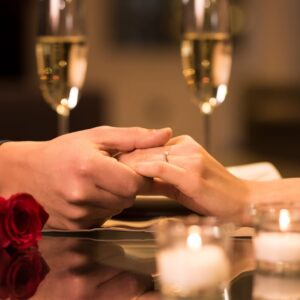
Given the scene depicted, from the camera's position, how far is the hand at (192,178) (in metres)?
1.23

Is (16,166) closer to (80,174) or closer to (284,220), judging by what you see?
(80,174)

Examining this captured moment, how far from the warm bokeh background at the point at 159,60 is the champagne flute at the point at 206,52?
5.18m

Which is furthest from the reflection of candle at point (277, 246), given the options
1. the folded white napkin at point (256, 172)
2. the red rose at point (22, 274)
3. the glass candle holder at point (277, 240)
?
the folded white napkin at point (256, 172)

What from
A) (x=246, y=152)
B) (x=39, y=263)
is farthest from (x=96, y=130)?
(x=246, y=152)

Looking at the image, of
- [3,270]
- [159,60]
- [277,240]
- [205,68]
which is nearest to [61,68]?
[205,68]

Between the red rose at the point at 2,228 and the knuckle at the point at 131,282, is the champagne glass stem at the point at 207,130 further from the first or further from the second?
the knuckle at the point at 131,282

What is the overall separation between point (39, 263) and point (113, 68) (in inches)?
245

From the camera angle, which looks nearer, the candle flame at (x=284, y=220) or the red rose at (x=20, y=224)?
the candle flame at (x=284, y=220)

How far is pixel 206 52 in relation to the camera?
1.81m

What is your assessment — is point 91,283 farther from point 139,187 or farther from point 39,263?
point 139,187

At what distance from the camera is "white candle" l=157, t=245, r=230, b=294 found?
83 centimetres

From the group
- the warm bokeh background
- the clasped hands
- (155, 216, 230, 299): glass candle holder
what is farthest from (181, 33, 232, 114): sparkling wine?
the warm bokeh background

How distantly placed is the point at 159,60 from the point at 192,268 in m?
6.51

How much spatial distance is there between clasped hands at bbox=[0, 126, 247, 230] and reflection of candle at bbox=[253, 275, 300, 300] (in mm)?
308
